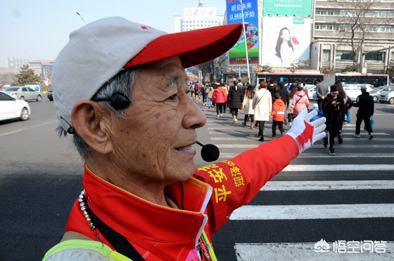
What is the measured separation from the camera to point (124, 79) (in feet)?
3.22

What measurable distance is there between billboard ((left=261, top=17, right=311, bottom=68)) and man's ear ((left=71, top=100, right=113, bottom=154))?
67.1 m

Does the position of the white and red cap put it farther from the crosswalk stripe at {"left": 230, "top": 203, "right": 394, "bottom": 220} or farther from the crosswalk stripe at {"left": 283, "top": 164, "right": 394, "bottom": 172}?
the crosswalk stripe at {"left": 283, "top": 164, "right": 394, "bottom": 172}

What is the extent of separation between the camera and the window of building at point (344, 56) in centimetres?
7219

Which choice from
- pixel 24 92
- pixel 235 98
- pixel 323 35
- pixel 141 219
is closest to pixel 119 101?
pixel 141 219

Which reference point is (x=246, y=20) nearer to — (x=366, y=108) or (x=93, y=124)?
(x=366, y=108)

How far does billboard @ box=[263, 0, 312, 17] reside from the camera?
206 ft

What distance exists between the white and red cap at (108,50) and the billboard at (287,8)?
223 ft

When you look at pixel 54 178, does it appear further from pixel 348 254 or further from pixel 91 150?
pixel 91 150

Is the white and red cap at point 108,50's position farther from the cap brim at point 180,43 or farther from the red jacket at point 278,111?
the red jacket at point 278,111

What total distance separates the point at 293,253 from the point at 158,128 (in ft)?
9.44

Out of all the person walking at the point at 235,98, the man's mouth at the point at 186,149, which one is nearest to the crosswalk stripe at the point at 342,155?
the person walking at the point at 235,98

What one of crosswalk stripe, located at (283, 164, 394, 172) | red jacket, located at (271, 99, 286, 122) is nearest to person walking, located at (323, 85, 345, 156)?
crosswalk stripe, located at (283, 164, 394, 172)

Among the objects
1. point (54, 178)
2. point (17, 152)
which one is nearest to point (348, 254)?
point (54, 178)

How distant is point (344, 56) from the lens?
72750 millimetres
